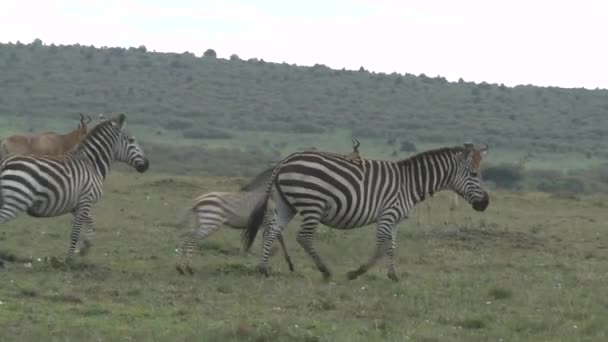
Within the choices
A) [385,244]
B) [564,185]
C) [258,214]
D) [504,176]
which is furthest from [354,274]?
[504,176]

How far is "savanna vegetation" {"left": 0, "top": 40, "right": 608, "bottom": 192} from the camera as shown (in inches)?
1751

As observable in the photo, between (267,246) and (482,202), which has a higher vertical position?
(482,202)

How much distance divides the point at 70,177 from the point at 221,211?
1841mm

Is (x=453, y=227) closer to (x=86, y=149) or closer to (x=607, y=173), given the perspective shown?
(x=86, y=149)

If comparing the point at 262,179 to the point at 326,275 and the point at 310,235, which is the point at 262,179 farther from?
the point at 326,275

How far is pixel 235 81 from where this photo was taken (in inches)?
2581

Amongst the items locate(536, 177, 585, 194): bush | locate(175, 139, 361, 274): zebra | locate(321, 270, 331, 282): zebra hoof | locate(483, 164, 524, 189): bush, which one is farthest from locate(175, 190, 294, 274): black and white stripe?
locate(483, 164, 524, 189): bush

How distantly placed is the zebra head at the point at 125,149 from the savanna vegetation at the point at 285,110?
20.5m

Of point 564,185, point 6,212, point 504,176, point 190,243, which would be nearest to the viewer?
point 6,212

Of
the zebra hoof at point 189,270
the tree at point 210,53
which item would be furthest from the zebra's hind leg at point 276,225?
the tree at point 210,53

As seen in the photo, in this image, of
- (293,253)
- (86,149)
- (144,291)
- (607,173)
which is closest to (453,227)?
(293,253)

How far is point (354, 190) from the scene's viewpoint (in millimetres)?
12219

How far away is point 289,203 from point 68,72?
52.9 meters

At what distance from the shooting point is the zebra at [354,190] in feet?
39.4
